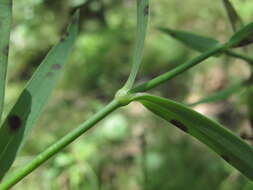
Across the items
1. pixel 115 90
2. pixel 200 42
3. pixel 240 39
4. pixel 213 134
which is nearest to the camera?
pixel 213 134

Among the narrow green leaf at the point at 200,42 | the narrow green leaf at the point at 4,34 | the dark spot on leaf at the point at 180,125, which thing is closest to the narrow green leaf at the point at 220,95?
the narrow green leaf at the point at 200,42

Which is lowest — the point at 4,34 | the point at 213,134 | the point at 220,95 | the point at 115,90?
the point at 115,90

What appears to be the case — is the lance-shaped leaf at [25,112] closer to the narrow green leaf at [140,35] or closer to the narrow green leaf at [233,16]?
the narrow green leaf at [140,35]

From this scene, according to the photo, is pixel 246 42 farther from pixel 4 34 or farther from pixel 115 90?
pixel 115 90

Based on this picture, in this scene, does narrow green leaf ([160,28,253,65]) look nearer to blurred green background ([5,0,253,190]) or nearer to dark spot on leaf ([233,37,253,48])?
dark spot on leaf ([233,37,253,48])

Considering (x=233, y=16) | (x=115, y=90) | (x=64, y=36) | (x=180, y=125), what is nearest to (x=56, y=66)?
(x=64, y=36)

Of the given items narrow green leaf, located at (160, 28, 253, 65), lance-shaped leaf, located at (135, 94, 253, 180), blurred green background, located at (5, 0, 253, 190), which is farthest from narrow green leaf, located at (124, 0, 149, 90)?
blurred green background, located at (5, 0, 253, 190)

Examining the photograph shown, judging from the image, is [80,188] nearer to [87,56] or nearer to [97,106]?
[97,106]
